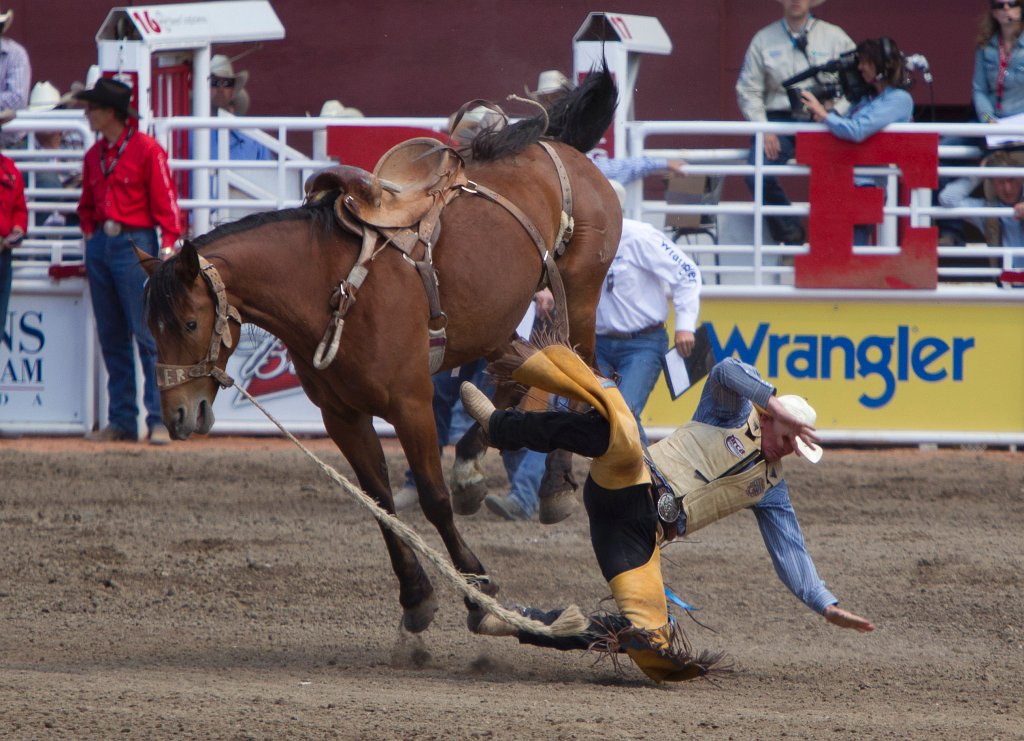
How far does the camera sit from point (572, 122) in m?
6.42

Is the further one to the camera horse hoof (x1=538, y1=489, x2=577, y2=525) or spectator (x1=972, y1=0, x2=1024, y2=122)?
spectator (x1=972, y1=0, x2=1024, y2=122)

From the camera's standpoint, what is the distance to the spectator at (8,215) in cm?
909

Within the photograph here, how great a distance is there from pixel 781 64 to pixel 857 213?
1.26 metres

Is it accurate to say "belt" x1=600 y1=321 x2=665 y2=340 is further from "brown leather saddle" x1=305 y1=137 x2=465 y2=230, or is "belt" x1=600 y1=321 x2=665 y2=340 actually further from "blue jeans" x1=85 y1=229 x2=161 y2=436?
"blue jeans" x1=85 y1=229 x2=161 y2=436

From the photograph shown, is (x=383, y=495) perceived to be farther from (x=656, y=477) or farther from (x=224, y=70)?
(x=224, y=70)

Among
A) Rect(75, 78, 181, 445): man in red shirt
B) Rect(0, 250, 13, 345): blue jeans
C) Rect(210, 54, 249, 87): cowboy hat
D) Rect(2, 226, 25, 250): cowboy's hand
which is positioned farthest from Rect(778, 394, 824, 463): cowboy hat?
Rect(210, 54, 249, 87): cowboy hat

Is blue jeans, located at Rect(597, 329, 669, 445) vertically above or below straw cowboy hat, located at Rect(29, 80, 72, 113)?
below

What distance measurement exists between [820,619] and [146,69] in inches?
221

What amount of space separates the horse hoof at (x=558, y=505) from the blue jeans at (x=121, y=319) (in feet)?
11.3

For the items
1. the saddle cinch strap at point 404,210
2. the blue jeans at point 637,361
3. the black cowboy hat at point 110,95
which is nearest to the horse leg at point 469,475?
the saddle cinch strap at point 404,210

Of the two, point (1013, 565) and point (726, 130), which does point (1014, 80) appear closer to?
point (726, 130)

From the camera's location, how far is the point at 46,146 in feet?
33.7

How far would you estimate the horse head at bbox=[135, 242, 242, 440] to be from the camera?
462 centimetres

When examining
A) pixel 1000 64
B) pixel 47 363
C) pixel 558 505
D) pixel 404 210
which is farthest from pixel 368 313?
pixel 1000 64
